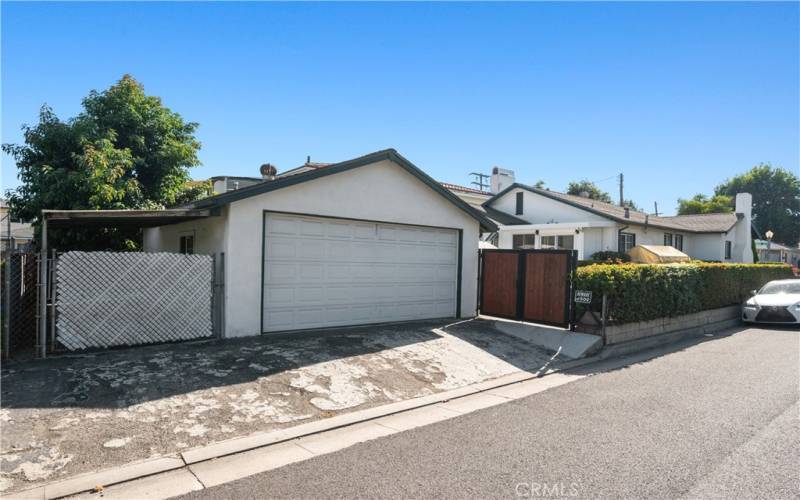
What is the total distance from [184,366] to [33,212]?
29.6ft

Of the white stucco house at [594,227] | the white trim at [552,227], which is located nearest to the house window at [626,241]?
the white stucco house at [594,227]

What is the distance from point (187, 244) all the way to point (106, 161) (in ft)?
10.6

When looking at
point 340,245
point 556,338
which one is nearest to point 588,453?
point 556,338

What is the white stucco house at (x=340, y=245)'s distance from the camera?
29.3 ft

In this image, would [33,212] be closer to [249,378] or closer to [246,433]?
[249,378]

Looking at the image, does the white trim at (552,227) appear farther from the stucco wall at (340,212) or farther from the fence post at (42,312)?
the fence post at (42,312)

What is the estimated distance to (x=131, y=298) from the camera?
25.9ft

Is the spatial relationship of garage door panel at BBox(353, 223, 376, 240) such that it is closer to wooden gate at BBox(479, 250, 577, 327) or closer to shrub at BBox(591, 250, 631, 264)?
wooden gate at BBox(479, 250, 577, 327)

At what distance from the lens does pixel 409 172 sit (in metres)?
11.6

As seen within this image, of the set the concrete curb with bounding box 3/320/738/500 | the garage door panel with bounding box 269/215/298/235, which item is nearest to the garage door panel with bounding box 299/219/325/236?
the garage door panel with bounding box 269/215/298/235

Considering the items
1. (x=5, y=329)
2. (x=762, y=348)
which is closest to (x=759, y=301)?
(x=762, y=348)

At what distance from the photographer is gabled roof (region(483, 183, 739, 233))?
22761 millimetres

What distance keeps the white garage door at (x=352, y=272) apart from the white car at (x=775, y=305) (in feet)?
33.7

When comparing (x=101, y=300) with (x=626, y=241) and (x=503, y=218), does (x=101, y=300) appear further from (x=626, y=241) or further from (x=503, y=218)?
(x=626, y=241)
